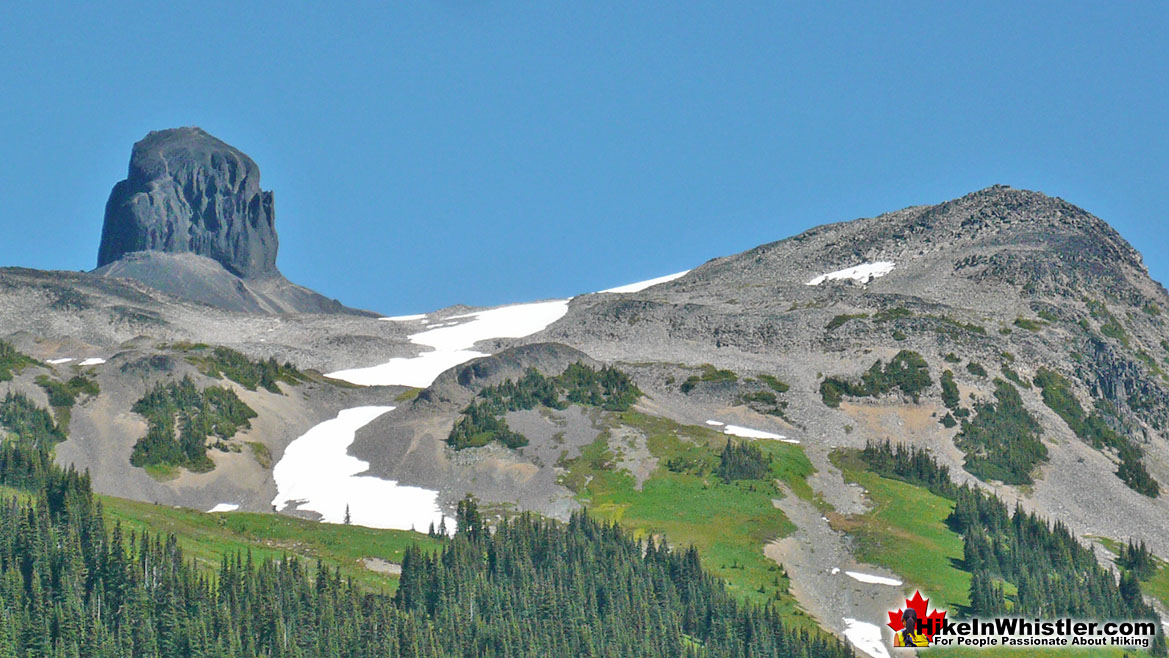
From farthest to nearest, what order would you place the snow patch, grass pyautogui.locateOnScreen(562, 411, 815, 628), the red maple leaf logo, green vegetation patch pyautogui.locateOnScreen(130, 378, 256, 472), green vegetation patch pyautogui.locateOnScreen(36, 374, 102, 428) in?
green vegetation patch pyautogui.locateOnScreen(36, 374, 102, 428)
green vegetation patch pyautogui.locateOnScreen(130, 378, 256, 472)
grass pyautogui.locateOnScreen(562, 411, 815, 628)
the snow patch
the red maple leaf logo

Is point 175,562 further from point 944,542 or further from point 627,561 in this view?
point 944,542

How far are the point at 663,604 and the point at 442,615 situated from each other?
20292 mm

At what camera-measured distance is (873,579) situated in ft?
476

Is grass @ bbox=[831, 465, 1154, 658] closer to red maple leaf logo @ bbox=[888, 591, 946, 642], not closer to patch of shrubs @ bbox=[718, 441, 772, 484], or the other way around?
red maple leaf logo @ bbox=[888, 591, 946, 642]

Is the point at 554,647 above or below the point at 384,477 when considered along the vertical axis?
below

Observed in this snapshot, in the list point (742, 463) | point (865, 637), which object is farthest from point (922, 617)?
point (742, 463)

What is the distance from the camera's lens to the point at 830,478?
580 feet

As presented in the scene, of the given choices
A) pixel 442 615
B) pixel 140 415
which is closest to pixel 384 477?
pixel 140 415

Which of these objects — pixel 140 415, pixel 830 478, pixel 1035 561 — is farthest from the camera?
pixel 140 415

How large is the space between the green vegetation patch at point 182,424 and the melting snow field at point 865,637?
81.3 m

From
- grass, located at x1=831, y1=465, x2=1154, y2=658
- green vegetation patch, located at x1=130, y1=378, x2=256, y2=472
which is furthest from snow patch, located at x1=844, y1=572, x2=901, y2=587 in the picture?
green vegetation patch, located at x1=130, y1=378, x2=256, y2=472

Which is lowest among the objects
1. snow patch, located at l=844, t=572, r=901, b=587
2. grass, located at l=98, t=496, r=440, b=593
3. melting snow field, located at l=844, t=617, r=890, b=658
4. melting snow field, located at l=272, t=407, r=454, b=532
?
melting snow field, located at l=844, t=617, r=890, b=658

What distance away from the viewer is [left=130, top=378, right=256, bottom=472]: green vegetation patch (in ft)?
591

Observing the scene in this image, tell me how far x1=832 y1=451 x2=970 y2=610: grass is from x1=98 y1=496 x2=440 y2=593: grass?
4335 centimetres
